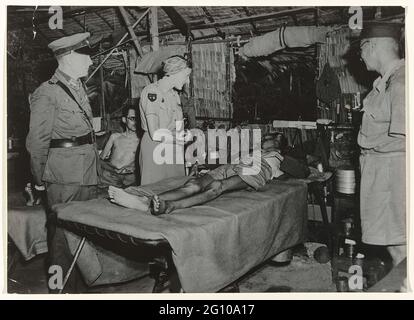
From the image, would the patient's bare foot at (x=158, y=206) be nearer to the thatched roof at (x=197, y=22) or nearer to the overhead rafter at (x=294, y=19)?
the thatched roof at (x=197, y=22)

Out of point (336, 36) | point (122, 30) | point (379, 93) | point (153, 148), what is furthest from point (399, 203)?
point (122, 30)

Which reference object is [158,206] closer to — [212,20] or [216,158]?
[216,158]

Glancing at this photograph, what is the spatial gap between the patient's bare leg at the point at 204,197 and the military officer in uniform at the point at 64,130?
2.95 ft

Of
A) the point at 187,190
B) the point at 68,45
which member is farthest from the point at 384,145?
the point at 68,45

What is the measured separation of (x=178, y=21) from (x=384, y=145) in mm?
3381

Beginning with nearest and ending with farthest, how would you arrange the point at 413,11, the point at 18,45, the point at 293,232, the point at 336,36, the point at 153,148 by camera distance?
the point at 413,11
the point at 293,232
the point at 153,148
the point at 336,36
the point at 18,45

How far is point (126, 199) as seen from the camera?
7.17ft

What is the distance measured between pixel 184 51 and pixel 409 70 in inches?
132

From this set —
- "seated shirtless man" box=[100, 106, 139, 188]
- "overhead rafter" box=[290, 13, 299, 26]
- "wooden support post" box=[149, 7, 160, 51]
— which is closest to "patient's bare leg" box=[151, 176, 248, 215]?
"seated shirtless man" box=[100, 106, 139, 188]

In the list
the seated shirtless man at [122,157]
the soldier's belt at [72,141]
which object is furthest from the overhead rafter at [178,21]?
the soldier's belt at [72,141]

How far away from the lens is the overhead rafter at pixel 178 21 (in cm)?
472

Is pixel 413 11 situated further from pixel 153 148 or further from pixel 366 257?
pixel 153 148

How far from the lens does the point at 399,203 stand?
2.36 m

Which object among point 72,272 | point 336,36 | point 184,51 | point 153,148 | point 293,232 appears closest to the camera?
point 72,272
